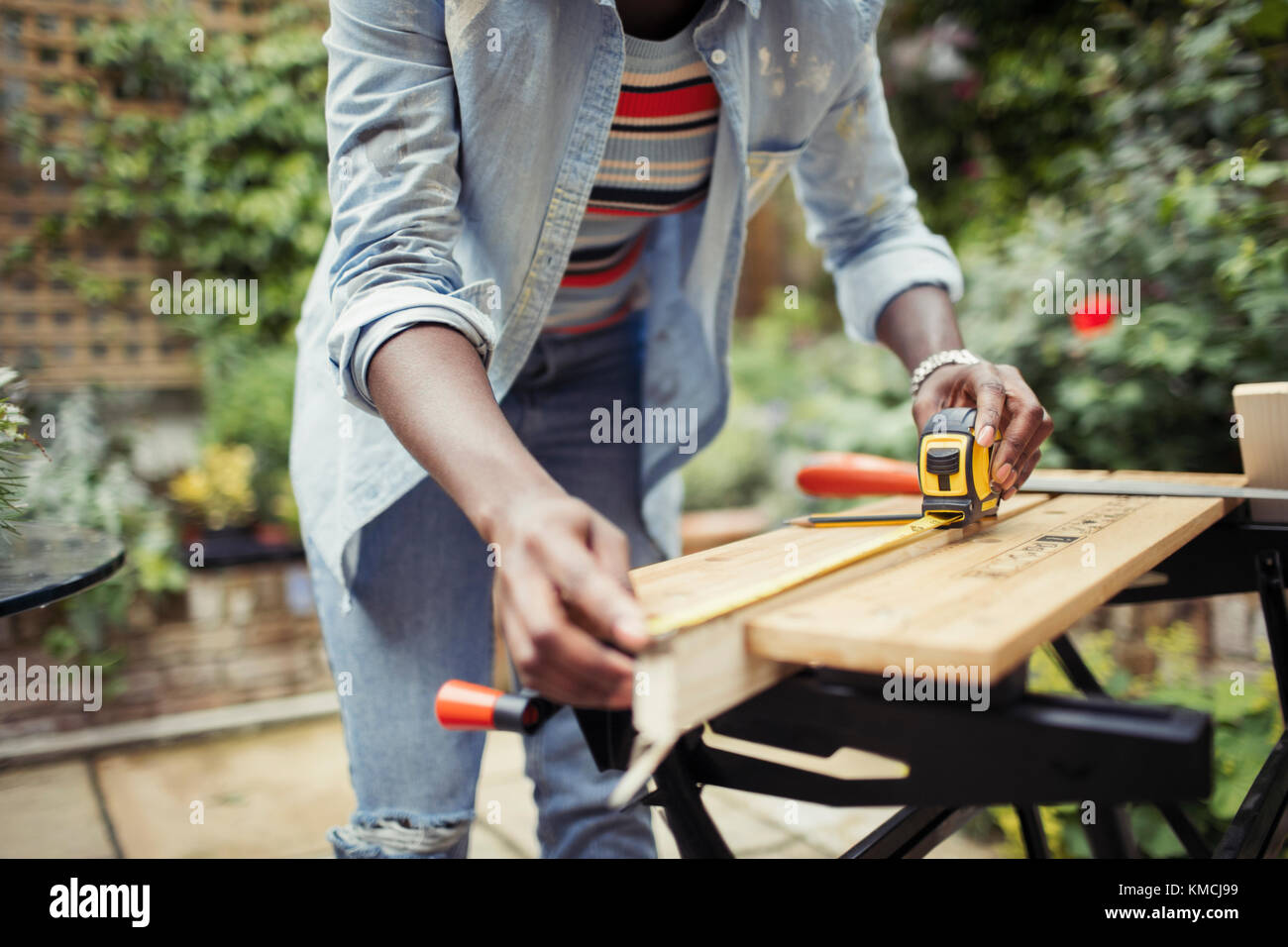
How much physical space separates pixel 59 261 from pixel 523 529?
4.42m

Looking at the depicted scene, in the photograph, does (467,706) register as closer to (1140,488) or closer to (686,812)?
(686,812)

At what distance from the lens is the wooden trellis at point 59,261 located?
13.7 feet

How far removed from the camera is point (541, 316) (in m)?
1.27

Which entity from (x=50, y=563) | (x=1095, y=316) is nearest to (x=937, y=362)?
(x=50, y=563)

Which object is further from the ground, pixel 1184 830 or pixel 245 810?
pixel 1184 830

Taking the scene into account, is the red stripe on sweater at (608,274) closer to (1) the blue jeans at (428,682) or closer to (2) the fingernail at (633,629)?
(1) the blue jeans at (428,682)

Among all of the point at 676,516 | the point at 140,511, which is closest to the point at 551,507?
the point at 676,516

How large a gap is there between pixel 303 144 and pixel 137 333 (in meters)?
1.18

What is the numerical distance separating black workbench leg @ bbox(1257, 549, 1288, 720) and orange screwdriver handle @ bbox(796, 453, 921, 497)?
0.52 m
